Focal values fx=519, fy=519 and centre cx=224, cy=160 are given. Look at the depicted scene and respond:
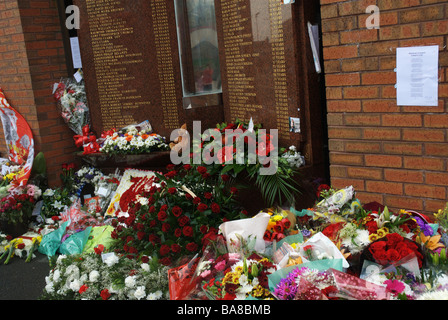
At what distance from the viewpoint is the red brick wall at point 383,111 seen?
10.2 feet

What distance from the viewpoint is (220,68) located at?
478 centimetres

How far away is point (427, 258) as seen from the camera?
2.27 meters

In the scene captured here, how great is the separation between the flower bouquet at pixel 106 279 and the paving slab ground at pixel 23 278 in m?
0.87

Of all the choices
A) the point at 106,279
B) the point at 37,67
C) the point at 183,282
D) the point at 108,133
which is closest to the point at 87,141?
the point at 108,133

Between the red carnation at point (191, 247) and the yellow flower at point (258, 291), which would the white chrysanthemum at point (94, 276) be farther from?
the yellow flower at point (258, 291)

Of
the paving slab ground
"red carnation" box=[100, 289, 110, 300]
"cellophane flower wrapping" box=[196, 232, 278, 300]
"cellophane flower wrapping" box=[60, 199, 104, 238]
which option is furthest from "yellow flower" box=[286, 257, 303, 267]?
"cellophane flower wrapping" box=[60, 199, 104, 238]

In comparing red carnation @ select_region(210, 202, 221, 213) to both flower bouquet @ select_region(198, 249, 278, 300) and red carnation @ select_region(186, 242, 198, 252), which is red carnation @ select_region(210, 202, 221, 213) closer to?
red carnation @ select_region(186, 242, 198, 252)

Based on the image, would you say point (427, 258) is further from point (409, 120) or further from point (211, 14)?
point (211, 14)

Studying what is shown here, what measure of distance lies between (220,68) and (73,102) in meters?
1.90

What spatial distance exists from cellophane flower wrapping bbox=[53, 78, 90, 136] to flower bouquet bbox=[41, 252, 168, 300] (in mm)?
2774

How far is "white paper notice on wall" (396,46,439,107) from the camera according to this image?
310 cm

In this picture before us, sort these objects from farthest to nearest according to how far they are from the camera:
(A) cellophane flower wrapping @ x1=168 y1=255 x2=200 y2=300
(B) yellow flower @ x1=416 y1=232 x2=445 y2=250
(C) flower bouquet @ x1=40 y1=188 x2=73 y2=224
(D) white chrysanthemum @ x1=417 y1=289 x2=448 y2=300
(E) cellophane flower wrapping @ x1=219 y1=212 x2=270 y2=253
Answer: (C) flower bouquet @ x1=40 y1=188 x2=73 y2=224, (E) cellophane flower wrapping @ x1=219 y1=212 x2=270 y2=253, (A) cellophane flower wrapping @ x1=168 y1=255 x2=200 y2=300, (B) yellow flower @ x1=416 y1=232 x2=445 y2=250, (D) white chrysanthemum @ x1=417 y1=289 x2=448 y2=300

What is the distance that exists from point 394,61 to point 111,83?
3.22m

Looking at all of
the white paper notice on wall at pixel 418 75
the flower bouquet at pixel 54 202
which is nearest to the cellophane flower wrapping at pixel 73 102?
the flower bouquet at pixel 54 202
